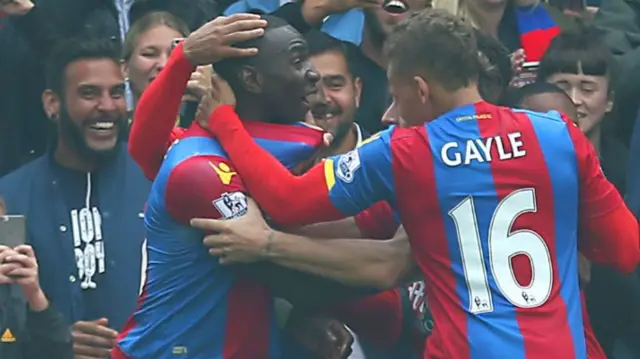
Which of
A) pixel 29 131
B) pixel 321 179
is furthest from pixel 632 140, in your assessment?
pixel 29 131

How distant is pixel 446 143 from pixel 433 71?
0.75 ft

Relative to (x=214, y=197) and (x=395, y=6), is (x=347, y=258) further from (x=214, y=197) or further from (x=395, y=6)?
(x=395, y=6)

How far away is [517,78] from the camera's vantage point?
671 cm

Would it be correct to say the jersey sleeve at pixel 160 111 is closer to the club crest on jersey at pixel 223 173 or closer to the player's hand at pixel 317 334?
the club crest on jersey at pixel 223 173

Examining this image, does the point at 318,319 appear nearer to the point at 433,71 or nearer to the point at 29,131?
the point at 433,71

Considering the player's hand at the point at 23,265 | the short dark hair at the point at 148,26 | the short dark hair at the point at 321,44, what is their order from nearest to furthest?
1. the player's hand at the point at 23,265
2. the short dark hair at the point at 321,44
3. the short dark hair at the point at 148,26

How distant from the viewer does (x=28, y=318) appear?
18.3ft

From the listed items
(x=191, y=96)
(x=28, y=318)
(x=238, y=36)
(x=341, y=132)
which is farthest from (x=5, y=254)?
(x=341, y=132)

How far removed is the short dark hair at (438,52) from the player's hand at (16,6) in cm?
287

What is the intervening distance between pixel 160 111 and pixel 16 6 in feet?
7.67

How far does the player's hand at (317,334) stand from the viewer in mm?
5176

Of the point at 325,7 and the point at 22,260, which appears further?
the point at 325,7

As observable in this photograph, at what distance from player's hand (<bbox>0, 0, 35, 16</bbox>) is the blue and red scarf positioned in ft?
7.60

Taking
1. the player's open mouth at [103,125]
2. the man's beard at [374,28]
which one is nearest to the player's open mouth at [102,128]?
the player's open mouth at [103,125]
